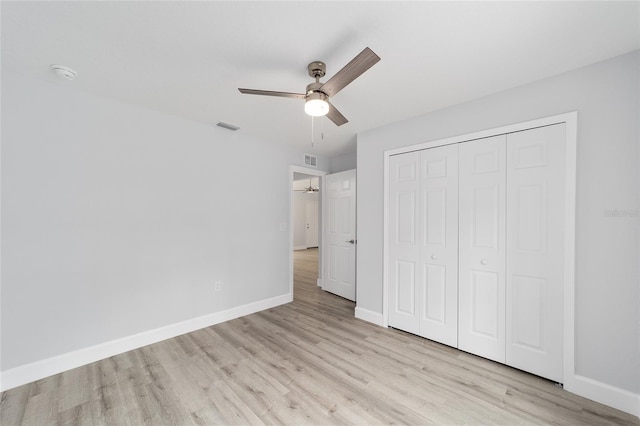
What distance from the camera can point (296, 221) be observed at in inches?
390

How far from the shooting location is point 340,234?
435cm

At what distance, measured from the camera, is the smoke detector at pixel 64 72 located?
6.44ft

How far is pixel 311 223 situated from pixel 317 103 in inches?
346

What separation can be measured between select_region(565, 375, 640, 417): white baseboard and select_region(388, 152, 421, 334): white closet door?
4.23 feet

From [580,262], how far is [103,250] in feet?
13.7

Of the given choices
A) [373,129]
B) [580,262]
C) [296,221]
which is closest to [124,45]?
[373,129]

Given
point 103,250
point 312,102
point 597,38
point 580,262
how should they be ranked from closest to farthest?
point 597,38 < point 312,102 < point 580,262 < point 103,250

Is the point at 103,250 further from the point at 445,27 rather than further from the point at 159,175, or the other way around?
the point at 445,27

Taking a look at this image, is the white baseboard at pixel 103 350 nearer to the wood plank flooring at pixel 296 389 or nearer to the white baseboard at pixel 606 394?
the wood plank flooring at pixel 296 389

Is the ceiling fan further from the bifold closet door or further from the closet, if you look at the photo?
the closet

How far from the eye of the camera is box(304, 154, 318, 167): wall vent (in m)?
4.32

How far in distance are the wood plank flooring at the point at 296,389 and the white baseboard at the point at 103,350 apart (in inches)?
2.7

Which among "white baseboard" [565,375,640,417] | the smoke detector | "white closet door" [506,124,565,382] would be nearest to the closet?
"white closet door" [506,124,565,382]

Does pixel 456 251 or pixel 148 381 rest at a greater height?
pixel 456 251
